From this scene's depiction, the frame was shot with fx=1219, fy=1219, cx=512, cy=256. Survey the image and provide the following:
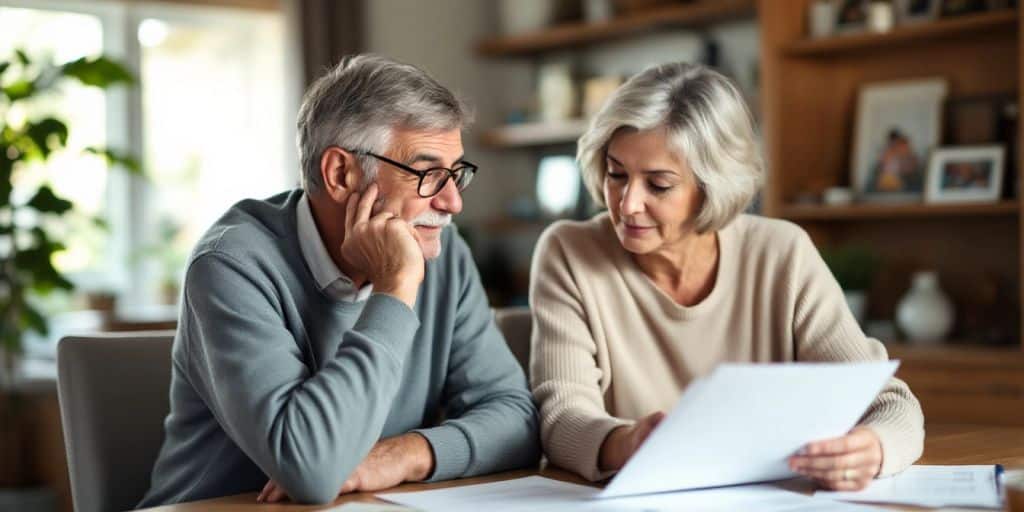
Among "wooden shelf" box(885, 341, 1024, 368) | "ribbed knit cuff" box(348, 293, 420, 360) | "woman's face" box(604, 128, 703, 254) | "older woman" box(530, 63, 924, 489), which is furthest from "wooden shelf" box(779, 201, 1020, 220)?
"ribbed knit cuff" box(348, 293, 420, 360)

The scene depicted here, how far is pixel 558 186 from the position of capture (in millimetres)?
5004

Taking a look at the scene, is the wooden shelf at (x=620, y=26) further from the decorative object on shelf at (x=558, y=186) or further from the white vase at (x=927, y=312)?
the white vase at (x=927, y=312)

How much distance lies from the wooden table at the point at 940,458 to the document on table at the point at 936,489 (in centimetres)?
6

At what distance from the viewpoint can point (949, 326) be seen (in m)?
3.66

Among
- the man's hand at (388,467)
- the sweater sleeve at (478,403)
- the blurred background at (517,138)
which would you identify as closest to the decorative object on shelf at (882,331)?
the blurred background at (517,138)

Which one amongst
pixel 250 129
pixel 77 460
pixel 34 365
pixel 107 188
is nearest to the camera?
pixel 77 460

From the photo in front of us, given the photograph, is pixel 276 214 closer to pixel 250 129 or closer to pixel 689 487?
pixel 689 487

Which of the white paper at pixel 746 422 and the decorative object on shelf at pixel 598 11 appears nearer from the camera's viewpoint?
the white paper at pixel 746 422

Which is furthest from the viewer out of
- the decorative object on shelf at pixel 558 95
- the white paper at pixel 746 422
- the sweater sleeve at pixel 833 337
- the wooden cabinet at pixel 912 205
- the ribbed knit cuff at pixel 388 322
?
the decorative object on shelf at pixel 558 95

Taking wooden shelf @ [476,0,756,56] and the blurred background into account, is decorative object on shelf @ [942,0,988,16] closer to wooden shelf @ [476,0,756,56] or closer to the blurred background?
the blurred background

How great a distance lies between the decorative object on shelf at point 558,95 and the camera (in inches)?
192

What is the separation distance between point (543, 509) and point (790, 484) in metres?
0.32

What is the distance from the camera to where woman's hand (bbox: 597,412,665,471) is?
5.00 feet

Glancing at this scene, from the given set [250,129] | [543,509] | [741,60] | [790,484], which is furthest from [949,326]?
[250,129]
